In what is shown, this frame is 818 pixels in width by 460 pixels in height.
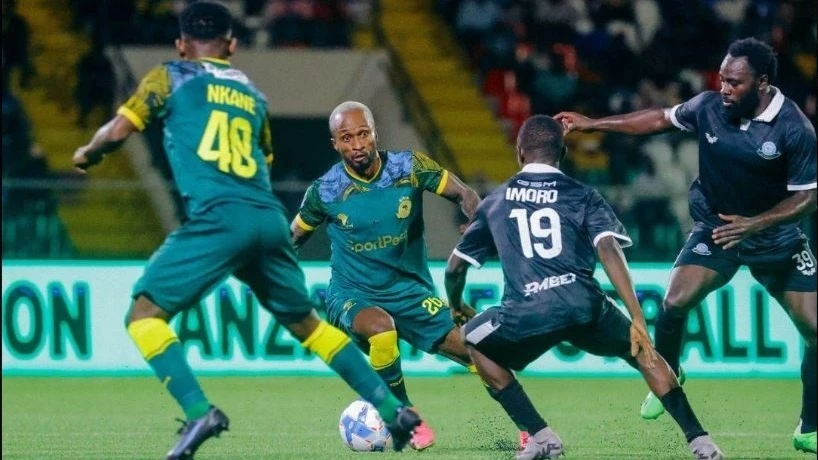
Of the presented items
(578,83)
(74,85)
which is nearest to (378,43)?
(578,83)

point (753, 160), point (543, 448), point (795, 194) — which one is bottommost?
point (543, 448)

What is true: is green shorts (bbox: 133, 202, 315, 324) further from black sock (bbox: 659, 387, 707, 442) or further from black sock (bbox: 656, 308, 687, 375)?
black sock (bbox: 656, 308, 687, 375)

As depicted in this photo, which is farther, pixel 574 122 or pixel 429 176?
pixel 429 176

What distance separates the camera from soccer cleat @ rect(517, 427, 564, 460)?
749 cm

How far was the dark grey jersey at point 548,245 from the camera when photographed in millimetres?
7371

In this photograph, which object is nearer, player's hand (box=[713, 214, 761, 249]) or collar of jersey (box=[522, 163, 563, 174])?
collar of jersey (box=[522, 163, 563, 174])

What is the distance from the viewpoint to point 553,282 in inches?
291

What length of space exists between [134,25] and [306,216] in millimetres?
9759

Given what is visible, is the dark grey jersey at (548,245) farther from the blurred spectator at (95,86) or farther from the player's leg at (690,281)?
the blurred spectator at (95,86)

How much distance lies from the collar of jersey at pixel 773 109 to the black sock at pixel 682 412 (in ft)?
5.24

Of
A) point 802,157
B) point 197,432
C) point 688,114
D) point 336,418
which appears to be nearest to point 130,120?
point 197,432

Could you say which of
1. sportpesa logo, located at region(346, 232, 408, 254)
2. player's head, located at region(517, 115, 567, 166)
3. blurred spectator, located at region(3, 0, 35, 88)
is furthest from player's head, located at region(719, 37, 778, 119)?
blurred spectator, located at region(3, 0, 35, 88)

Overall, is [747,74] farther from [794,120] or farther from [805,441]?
[805,441]

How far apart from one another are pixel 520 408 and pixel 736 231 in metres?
1.47
